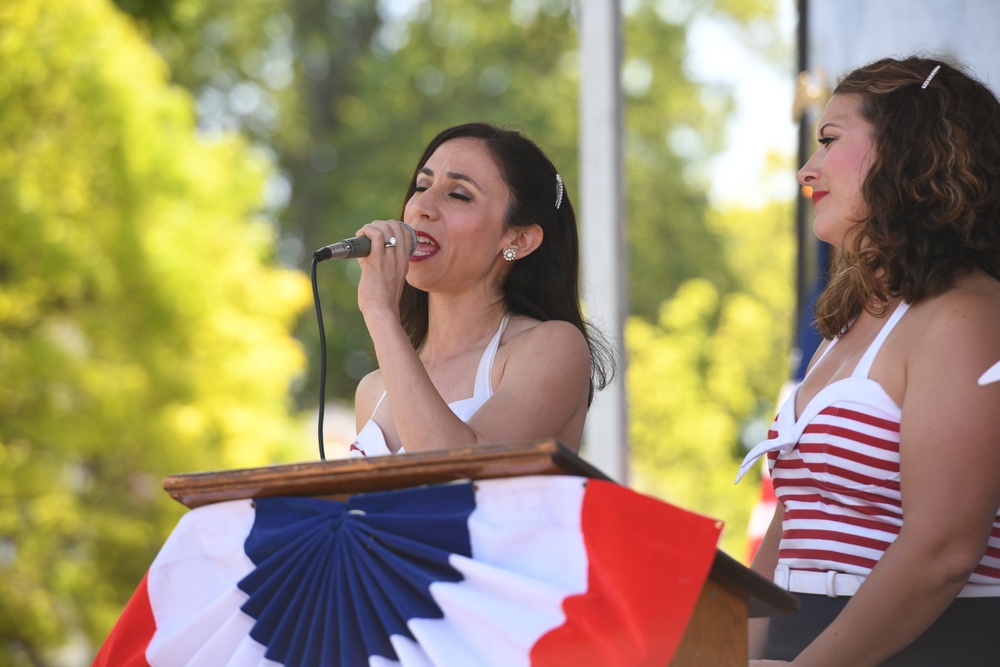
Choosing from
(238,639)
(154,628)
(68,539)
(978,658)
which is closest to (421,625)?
(238,639)

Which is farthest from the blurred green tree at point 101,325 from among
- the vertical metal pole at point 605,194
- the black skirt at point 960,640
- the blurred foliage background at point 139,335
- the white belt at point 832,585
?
the black skirt at point 960,640

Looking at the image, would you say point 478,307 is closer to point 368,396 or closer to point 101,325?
point 368,396

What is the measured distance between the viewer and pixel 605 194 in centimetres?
400

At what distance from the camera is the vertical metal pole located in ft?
13.1

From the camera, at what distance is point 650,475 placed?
546 inches

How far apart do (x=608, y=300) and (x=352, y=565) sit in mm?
2592

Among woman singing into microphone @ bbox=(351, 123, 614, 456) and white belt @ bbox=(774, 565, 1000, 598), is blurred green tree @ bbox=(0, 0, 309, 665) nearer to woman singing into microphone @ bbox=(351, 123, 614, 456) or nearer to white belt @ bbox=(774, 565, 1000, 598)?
woman singing into microphone @ bbox=(351, 123, 614, 456)

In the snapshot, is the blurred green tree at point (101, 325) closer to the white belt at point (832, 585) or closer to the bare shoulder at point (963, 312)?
the white belt at point (832, 585)

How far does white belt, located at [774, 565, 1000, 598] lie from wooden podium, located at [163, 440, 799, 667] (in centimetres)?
25

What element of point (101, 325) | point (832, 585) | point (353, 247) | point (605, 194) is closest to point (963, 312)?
point (832, 585)

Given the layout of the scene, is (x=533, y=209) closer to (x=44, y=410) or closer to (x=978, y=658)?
(x=978, y=658)

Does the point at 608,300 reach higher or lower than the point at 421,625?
higher

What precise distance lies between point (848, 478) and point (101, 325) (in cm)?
713

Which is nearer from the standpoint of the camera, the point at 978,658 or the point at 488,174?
the point at 978,658
